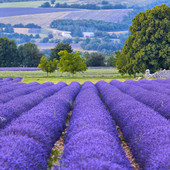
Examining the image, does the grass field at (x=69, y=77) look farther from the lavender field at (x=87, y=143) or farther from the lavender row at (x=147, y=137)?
the lavender field at (x=87, y=143)

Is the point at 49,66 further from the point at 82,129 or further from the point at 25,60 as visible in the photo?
the point at 82,129

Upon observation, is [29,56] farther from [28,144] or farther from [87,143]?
[87,143]

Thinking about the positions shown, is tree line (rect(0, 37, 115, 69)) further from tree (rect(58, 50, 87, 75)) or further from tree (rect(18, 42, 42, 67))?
tree (rect(58, 50, 87, 75))

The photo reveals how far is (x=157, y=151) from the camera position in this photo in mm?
3594

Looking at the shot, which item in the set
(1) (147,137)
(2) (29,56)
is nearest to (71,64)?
(2) (29,56)

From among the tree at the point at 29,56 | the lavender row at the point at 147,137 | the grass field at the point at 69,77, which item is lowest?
the grass field at the point at 69,77

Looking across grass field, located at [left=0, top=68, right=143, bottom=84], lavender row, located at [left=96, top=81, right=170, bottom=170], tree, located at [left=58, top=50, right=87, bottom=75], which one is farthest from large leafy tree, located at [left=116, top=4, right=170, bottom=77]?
lavender row, located at [left=96, top=81, right=170, bottom=170]

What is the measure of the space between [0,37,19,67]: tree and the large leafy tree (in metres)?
36.2

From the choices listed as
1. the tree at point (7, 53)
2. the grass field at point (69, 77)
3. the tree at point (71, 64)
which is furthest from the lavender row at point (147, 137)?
the tree at point (7, 53)

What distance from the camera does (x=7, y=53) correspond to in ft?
190

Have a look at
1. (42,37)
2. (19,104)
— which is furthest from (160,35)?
(42,37)

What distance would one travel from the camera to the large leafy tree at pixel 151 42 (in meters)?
29.3

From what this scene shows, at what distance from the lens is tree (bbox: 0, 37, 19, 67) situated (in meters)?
56.9

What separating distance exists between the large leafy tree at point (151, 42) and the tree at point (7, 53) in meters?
36.2
